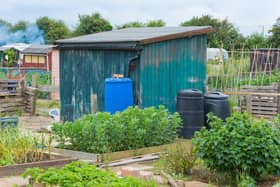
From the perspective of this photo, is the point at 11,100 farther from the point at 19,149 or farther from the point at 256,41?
the point at 256,41

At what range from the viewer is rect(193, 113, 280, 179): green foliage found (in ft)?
20.4

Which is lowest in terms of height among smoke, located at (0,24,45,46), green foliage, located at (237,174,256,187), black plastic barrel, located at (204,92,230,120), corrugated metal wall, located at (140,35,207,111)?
green foliage, located at (237,174,256,187)

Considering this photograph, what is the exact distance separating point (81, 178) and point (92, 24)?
39478 mm

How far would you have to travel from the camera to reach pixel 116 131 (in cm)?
828

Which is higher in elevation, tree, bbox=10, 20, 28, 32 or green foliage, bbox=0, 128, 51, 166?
tree, bbox=10, 20, 28, 32

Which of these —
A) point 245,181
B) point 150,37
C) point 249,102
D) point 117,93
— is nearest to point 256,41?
point 249,102

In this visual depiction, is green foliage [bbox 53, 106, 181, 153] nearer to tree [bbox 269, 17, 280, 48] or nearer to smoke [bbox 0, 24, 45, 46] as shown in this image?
tree [bbox 269, 17, 280, 48]

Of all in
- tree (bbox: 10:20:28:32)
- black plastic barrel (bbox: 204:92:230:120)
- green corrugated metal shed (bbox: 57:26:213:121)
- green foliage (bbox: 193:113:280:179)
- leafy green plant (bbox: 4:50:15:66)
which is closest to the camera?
green foliage (bbox: 193:113:280:179)

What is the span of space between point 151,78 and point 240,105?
463 centimetres

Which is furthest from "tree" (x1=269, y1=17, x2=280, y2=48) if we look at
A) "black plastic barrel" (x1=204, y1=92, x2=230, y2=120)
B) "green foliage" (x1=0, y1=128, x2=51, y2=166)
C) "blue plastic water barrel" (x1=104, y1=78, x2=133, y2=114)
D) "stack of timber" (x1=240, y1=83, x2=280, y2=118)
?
"green foliage" (x1=0, y1=128, x2=51, y2=166)

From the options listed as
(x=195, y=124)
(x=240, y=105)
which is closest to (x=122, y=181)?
(x=195, y=124)

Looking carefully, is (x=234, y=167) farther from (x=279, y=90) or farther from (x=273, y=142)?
(x=279, y=90)

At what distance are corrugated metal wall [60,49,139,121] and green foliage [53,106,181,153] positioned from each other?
2.59 m

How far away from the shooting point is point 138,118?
8.73m
